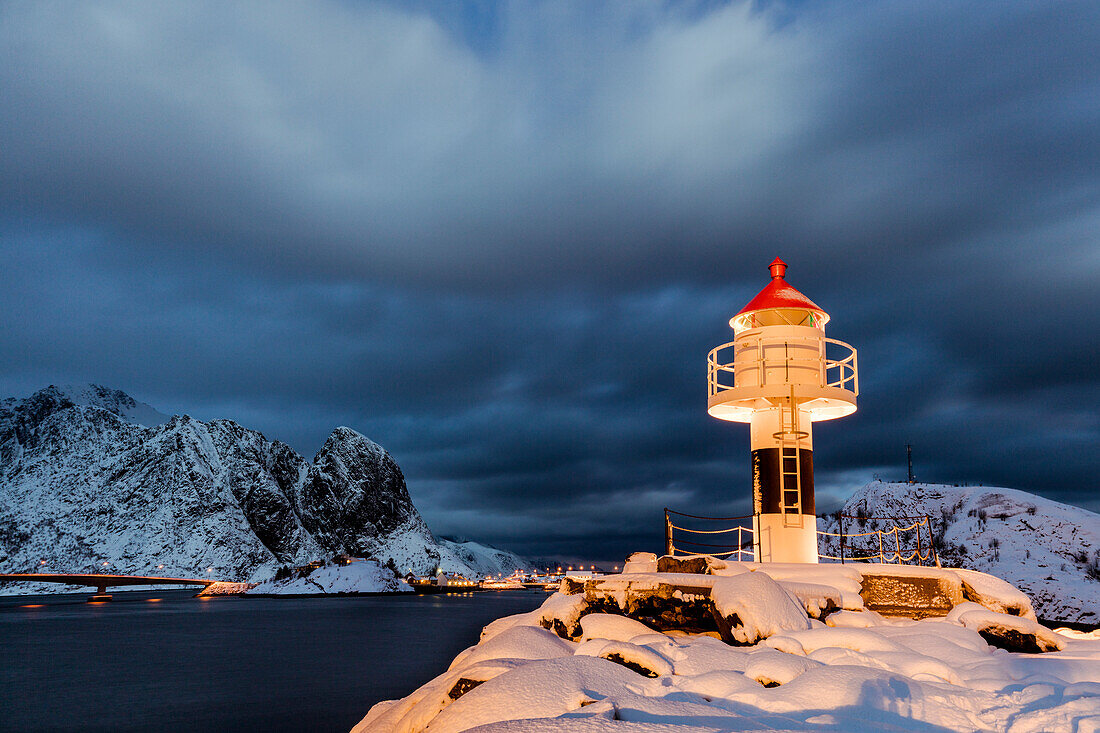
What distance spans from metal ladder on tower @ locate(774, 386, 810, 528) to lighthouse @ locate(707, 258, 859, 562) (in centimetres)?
2

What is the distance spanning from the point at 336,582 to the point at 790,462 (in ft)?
478

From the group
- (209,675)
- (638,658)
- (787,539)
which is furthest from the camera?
(209,675)

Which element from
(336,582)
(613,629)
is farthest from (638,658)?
(336,582)

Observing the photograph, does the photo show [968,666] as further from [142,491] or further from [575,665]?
[142,491]

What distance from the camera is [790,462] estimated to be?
14797mm

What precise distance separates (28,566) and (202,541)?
42789 millimetres

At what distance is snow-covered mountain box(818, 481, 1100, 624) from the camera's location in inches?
2073

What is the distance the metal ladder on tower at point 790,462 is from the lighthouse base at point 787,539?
0.15ft

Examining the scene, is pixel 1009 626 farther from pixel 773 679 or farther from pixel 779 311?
pixel 779 311

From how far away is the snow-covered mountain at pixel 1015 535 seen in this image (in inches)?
2073

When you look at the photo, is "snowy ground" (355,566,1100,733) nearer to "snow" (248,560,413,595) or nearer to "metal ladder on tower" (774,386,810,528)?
"metal ladder on tower" (774,386,810,528)

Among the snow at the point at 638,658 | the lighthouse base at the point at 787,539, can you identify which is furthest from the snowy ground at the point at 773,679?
the lighthouse base at the point at 787,539

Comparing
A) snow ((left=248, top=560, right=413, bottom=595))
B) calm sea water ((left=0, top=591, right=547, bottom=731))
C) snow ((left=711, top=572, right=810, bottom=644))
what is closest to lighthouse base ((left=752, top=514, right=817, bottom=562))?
snow ((left=711, top=572, right=810, bottom=644))

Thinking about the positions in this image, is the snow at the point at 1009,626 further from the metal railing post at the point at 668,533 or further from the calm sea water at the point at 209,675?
the calm sea water at the point at 209,675
